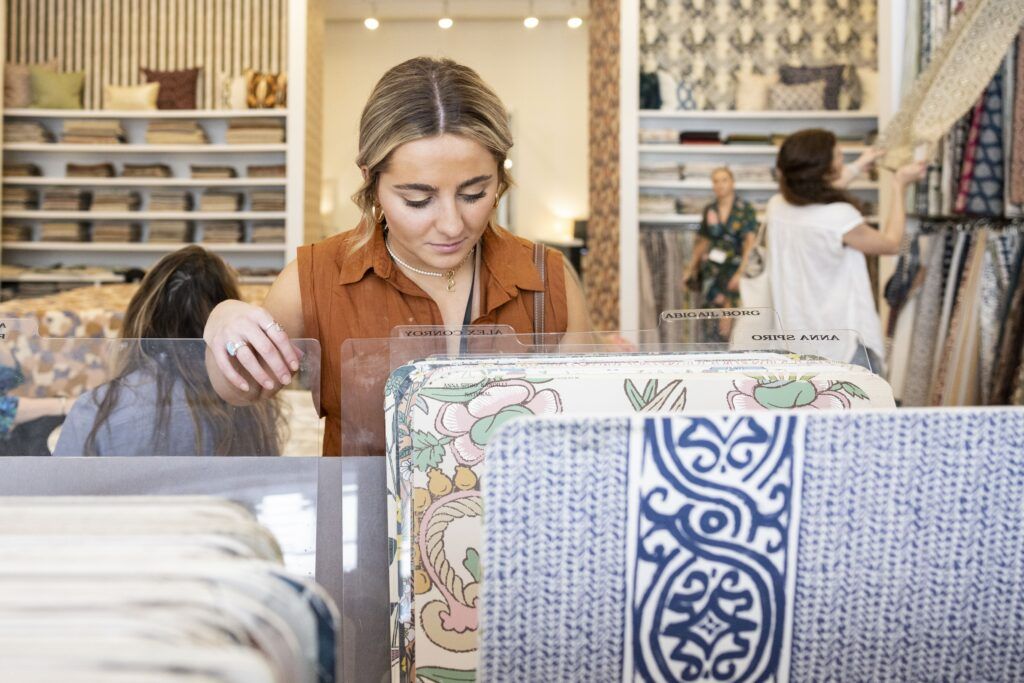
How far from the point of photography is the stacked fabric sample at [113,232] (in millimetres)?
7883

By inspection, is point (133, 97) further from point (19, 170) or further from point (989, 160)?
point (989, 160)

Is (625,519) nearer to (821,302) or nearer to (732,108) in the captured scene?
(821,302)

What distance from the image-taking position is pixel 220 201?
25.7ft

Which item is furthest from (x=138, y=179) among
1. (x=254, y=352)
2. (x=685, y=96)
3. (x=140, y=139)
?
(x=254, y=352)

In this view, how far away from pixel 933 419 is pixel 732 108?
24.0ft

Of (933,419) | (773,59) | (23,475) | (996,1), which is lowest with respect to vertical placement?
(23,475)

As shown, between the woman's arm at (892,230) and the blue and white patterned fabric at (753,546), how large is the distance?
3.48 meters

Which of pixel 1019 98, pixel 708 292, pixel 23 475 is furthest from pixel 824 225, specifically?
pixel 23 475

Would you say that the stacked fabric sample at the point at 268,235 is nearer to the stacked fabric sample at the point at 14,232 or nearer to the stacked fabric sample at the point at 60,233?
the stacked fabric sample at the point at 60,233

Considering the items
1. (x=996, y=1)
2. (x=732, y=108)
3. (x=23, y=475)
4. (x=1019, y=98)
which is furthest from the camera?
(x=732, y=108)

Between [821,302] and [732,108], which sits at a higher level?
[732,108]

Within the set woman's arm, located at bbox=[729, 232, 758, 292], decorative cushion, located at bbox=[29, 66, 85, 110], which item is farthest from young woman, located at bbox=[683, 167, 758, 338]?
decorative cushion, located at bbox=[29, 66, 85, 110]

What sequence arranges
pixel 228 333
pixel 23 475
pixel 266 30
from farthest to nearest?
1. pixel 266 30
2. pixel 228 333
3. pixel 23 475

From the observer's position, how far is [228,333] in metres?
1.07
